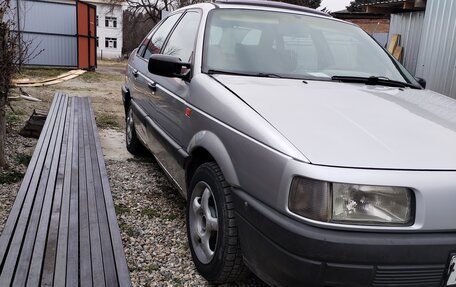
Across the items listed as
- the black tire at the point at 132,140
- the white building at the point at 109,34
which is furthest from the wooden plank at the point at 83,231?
the white building at the point at 109,34

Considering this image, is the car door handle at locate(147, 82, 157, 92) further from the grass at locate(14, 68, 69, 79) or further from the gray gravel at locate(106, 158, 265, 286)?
the grass at locate(14, 68, 69, 79)

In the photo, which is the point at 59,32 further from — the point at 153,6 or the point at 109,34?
the point at 109,34

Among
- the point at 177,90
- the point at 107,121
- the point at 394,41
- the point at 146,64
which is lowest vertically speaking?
the point at 107,121

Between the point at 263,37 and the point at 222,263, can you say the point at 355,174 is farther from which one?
the point at 263,37

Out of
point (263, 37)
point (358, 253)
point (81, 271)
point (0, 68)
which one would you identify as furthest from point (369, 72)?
point (0, 68)

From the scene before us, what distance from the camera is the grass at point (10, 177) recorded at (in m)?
4.17

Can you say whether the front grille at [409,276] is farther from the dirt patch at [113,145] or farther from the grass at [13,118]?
the grass at [13,118]

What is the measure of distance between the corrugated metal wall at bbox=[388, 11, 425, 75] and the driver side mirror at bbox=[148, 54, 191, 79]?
238 inches

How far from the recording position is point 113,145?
592 centimetres

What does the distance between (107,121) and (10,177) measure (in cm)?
328

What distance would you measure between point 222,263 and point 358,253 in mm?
875

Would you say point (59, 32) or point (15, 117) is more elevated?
point (59, 32)

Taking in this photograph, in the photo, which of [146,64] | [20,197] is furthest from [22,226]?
[146,64]

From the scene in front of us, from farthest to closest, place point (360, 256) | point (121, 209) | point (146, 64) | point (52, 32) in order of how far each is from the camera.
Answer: point (52, 32), point (146, 64), point (121, 209), point (360, 256)
